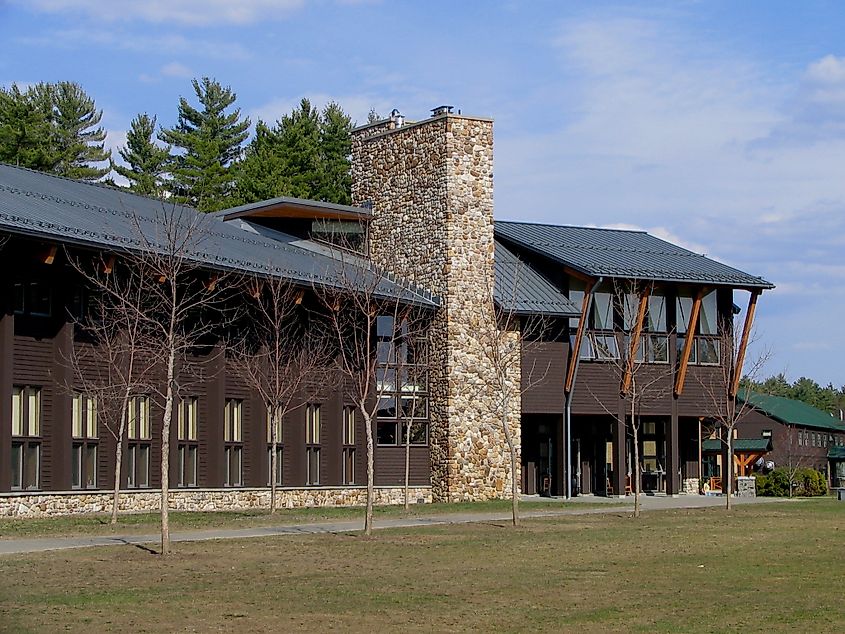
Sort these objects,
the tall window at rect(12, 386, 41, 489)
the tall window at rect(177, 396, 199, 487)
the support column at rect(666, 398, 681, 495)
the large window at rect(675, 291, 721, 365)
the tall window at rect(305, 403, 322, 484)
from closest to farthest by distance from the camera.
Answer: the tall window at rect(12, 386, 41, 489) < the tall window at rect(177, 396, 199, 487) < the tall window at rect(305, 403, 322, 484) < the support column at rect(666, 398, 681, 495) < the large window at rect(675, 291, 721, 365)

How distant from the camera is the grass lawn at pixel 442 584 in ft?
48.9

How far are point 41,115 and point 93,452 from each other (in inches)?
1308

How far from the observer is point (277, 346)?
113 ft

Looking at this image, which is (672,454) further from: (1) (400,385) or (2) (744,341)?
(1) (400,385)

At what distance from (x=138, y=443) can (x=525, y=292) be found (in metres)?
14.5

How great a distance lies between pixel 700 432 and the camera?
5022cm

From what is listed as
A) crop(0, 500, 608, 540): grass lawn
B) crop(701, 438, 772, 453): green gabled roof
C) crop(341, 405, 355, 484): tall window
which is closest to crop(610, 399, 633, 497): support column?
crop(0, 500, 608, 540): grass lawn

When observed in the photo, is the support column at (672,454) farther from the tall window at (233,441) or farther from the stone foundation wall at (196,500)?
the tall window at (233,441)

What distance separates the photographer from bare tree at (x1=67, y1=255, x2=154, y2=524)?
103 ft

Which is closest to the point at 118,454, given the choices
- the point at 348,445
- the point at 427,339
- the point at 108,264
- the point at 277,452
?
the point at 108,264

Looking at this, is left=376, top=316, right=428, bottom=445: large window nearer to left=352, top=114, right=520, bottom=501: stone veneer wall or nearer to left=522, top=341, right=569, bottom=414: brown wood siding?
left=352, top=114, right=520, bottom=501: stone veneer wall

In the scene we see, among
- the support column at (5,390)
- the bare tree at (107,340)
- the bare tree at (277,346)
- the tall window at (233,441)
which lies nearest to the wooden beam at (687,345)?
the bare tree at (277,346)

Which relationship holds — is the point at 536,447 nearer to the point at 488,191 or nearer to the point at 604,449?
the point at 604,449

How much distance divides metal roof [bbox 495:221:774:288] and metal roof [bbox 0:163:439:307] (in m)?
5.90
